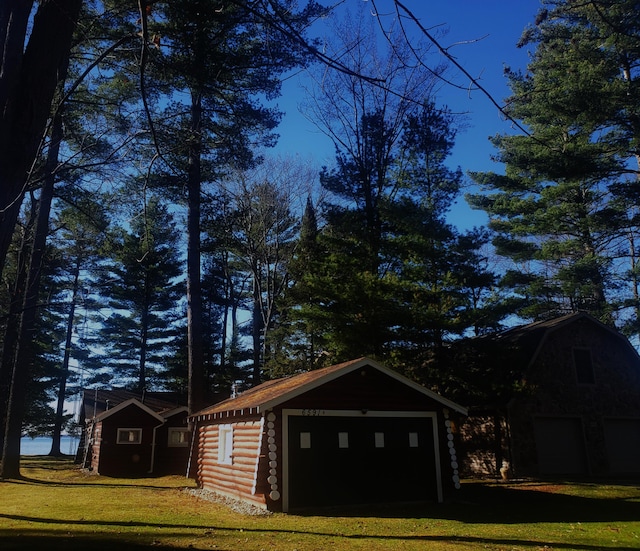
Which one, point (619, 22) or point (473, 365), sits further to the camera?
point (473, 365)

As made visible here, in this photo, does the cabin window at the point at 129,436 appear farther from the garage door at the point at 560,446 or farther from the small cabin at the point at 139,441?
the garage door at the point at 560,446

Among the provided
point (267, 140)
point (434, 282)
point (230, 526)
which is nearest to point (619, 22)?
point (434, 282)

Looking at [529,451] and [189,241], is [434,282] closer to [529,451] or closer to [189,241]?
[529,451]

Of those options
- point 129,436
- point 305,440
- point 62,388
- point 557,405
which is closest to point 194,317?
point 129,436

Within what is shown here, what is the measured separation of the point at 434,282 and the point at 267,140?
819 cm

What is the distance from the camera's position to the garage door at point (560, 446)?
735 inches

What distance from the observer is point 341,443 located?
1235 centimetres

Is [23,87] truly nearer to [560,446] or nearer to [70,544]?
[70,544]

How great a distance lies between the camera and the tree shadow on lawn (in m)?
10.5

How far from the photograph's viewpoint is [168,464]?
80.9 ft

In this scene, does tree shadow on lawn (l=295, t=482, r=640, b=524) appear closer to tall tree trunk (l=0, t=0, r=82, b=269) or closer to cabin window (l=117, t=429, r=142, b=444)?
tall tree trunk (l=0, t=0, r=82, b=269)

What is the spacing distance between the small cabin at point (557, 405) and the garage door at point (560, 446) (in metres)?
0.04

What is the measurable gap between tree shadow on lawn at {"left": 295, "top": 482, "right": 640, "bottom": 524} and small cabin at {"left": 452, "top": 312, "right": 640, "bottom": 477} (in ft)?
12.8

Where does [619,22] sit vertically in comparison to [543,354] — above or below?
above
